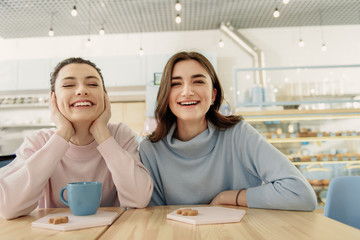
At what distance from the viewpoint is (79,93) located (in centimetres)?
122

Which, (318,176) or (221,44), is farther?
(221,44)

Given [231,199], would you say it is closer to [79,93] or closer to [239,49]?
[79,93]

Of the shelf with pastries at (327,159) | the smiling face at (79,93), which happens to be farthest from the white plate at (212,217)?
the shelf with pastries at (327,159)

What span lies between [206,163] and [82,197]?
61cm

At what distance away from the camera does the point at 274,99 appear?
4004 mm

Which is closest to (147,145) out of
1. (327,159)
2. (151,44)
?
(327,159)

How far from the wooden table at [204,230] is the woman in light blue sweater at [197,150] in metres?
0.35

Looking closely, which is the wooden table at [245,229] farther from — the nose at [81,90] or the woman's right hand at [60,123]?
the nose at [81,90]

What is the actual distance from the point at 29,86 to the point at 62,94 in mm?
4808

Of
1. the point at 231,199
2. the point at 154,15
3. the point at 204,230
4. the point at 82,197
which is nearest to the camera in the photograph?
the point at 204,230

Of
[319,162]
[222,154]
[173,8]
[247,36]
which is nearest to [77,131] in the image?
Result: [222,154]

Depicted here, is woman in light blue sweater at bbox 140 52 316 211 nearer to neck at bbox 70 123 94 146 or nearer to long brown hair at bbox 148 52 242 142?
long brown hair at bbox 148 52 242 142

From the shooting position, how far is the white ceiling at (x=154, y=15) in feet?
15.2

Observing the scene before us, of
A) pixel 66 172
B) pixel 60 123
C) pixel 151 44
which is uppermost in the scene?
pixel 151 44
